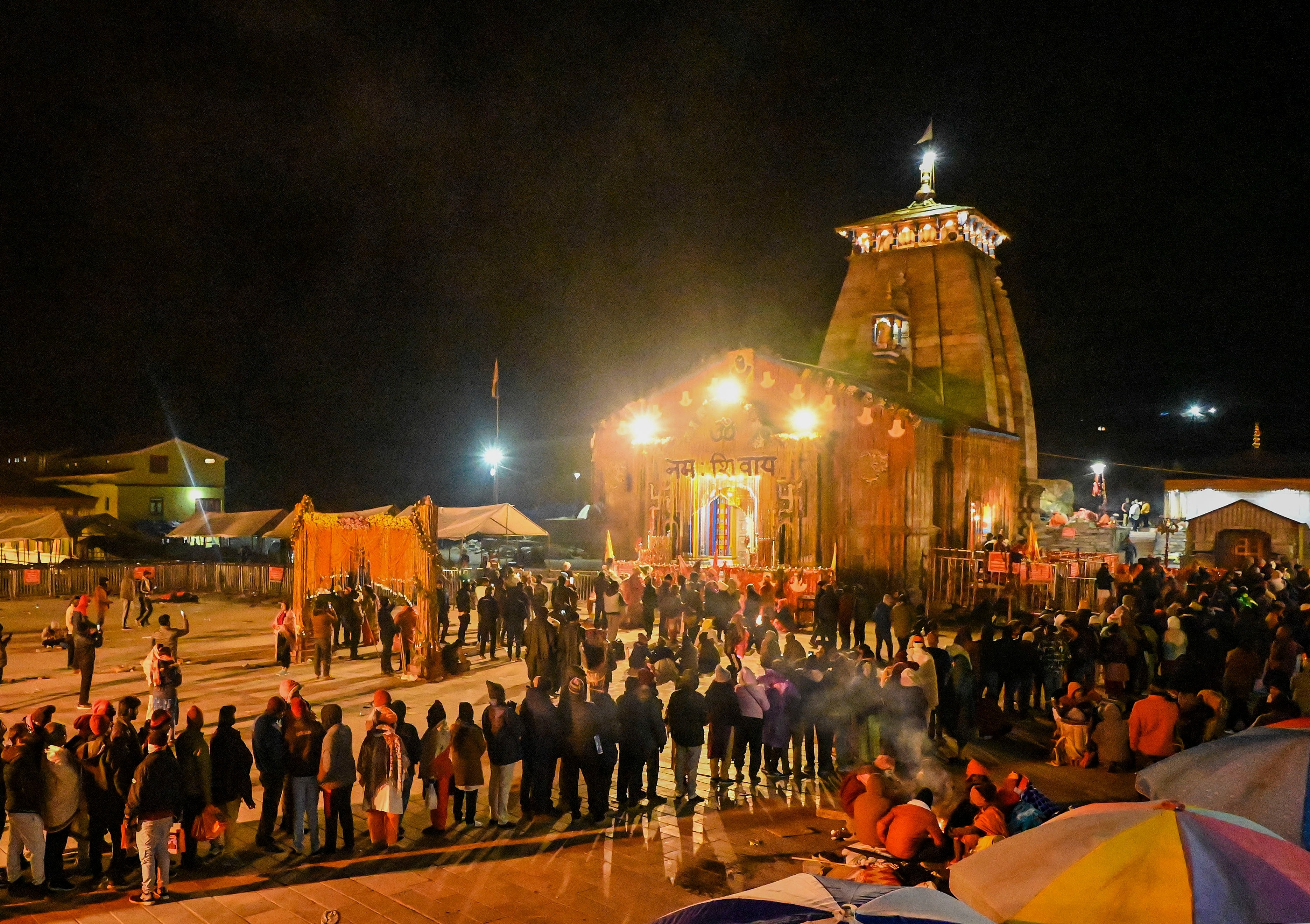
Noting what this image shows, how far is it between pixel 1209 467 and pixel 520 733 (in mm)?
40713

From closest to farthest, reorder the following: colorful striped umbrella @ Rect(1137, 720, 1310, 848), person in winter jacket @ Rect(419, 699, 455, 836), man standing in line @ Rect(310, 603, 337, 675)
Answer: colorful striped umbrella @ Rect(1137, 720, 1310, 848), person in winter jacket @ Rect(419, 699, 455, 836), man standing in line @ Rect(310, 603, 337, 675)

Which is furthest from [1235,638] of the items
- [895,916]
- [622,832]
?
[895,916]

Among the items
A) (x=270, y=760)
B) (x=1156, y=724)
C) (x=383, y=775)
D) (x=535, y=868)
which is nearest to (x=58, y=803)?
(x=270, y=760)

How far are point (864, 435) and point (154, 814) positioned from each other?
67.6 ft

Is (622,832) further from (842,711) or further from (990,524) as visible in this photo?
(990,524)

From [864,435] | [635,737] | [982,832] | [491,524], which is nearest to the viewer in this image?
[982,832]

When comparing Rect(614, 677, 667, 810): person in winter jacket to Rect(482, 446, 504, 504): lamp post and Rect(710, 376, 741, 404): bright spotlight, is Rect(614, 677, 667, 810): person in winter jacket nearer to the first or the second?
Rect(710, 376, 741, 404): bright spotlight

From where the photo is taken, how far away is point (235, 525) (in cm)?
2884

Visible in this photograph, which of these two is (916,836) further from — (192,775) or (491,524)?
(491,524)

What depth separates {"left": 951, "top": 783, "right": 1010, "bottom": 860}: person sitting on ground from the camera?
6.16 meters

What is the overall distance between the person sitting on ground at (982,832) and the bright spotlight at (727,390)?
20.8 metres

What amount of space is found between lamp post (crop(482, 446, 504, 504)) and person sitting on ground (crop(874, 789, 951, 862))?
1222 inches

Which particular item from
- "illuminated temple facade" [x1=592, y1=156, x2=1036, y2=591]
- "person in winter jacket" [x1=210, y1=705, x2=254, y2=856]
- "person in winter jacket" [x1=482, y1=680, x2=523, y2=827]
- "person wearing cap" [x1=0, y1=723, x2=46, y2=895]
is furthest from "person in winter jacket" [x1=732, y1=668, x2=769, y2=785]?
"illuminated temple facade" [x1=592, y1=156, x2=1036, y2=591]

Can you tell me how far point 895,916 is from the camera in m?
3.53
